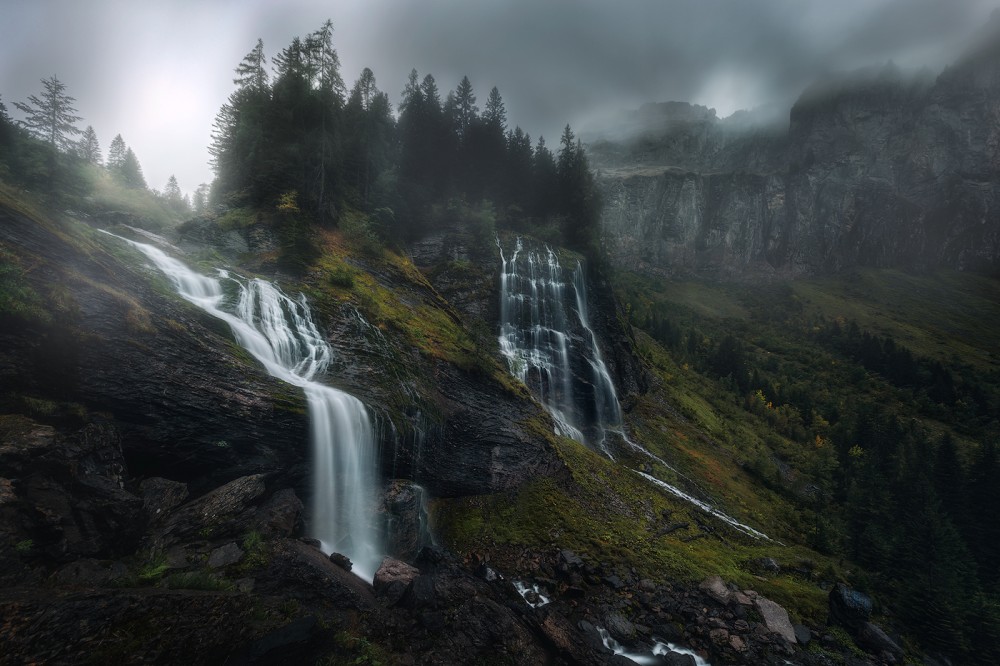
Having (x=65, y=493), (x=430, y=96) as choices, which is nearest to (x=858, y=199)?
(x=430, y=96)

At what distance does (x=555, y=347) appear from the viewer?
3750 cm

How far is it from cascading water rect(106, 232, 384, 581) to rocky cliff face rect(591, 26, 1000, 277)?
440 ft

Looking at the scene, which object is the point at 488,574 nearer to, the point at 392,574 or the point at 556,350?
the point at 392,574

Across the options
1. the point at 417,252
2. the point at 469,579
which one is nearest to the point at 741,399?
the point at 417,252

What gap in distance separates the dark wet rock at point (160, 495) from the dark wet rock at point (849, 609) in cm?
2531

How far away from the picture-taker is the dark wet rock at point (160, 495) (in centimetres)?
1085

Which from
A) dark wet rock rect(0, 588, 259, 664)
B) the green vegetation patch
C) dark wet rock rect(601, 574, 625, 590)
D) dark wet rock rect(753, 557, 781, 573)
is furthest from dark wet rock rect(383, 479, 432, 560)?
dark wet rock rect(753, 557, 781, 573)

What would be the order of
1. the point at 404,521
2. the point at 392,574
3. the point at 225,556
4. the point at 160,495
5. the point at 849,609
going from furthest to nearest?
the point at 849,609, the point at 404,521, the point at 392,574, the point at 160,495, the point at 225,556

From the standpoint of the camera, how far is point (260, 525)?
40.6ft

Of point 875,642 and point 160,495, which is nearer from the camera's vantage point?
point 160,495

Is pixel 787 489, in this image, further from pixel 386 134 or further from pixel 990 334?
pixel 990 334

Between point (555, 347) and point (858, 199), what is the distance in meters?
170

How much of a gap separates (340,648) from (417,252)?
110 ft

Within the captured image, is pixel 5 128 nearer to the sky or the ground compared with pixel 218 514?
nearer to the sky
